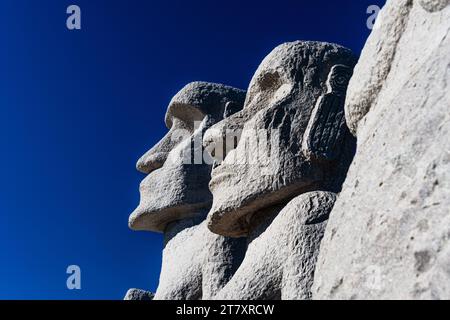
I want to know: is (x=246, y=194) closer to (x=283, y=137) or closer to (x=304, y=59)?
(x=283, y=137)

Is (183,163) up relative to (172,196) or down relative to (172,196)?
up

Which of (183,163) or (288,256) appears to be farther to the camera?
(183,163)

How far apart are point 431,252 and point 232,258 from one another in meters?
2.53

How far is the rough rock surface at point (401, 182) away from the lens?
1437 millimetres

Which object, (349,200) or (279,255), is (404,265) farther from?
(279,255)

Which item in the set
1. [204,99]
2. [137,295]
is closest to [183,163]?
[204,99]

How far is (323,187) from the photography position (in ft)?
10.2

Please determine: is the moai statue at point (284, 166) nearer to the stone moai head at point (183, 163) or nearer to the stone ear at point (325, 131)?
the stone ear at point (325, 131)

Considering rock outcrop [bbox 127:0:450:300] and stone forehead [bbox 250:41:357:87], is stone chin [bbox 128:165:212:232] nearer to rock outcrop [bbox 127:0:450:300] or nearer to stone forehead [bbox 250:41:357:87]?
rock outcrop [bbox 127:0:450:300]

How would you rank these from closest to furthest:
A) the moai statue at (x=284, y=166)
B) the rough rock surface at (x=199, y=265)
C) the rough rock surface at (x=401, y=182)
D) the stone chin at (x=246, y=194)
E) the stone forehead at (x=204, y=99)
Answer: the rough rock surface at (x=401, y=182)
the moai statue at (x=284, y=166)
the stone chin at (x=246, y=194)
the rough rock surface at (x=199, y=265)
the stone forehead at (x=204, y=99)

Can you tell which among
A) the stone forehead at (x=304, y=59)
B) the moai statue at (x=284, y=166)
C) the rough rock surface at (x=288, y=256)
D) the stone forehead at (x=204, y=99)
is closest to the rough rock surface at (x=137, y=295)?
the stone forehead at (x=204, y=99)

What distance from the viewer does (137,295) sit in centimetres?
479

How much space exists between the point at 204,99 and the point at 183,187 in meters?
0.65
